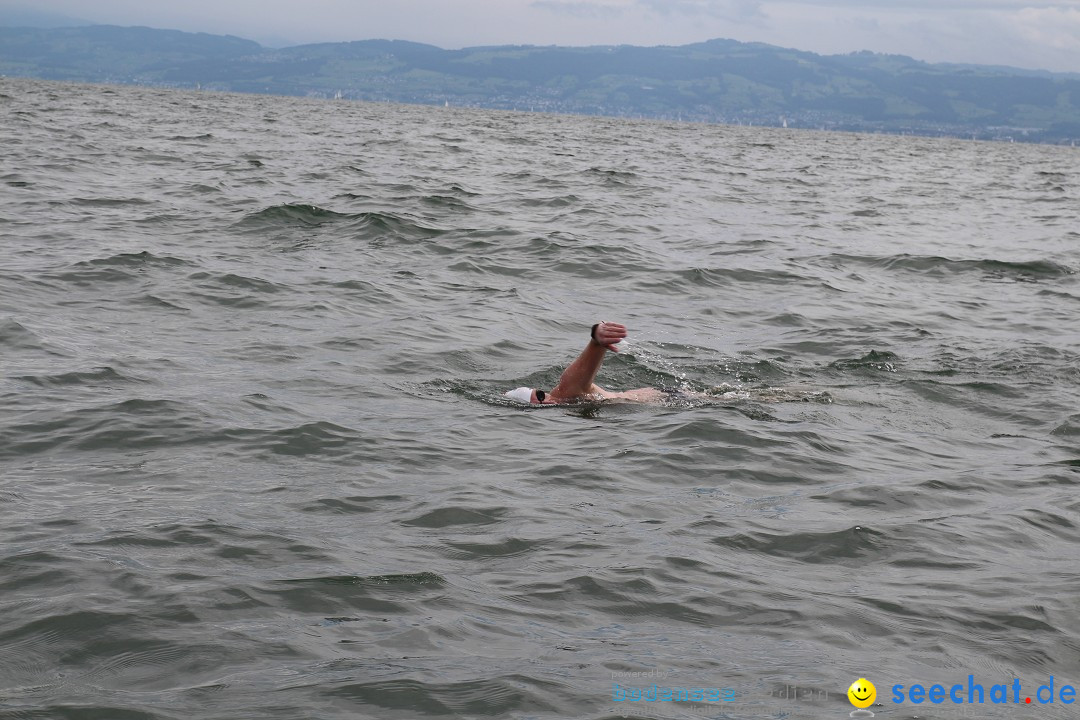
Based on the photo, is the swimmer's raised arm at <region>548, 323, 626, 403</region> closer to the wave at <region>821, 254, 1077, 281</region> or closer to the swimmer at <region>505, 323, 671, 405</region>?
the swimmer at <region>505, 323, 671, 405</region>

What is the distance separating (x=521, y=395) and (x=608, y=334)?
1.12 meters

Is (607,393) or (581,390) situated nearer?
(581,390)

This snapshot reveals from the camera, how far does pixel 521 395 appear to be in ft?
31.0

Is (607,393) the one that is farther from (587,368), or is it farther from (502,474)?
(502,474)

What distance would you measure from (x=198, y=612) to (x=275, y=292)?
325 inches

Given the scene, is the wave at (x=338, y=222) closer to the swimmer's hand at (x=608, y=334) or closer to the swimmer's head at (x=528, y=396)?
the swimmer's head at (x=528, y=396)

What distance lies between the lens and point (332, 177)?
25438mm

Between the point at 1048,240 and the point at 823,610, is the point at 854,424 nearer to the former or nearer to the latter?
the point at 823,610

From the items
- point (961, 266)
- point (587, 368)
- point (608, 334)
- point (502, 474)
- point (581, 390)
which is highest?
point (608, 334)

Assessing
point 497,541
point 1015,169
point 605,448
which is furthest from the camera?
point 1015,169

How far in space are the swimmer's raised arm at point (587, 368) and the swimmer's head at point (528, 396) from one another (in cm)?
10

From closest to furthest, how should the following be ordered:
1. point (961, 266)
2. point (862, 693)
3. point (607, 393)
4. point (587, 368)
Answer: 1. point (862, 693)
2. point (587, 368)
3. point (607, 393)
4. point (961, 266)

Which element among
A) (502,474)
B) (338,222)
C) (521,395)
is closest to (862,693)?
(502,474)

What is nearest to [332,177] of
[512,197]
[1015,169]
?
[512,197]
